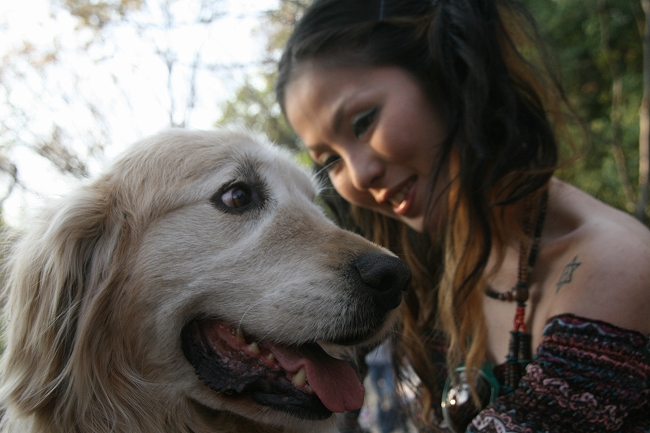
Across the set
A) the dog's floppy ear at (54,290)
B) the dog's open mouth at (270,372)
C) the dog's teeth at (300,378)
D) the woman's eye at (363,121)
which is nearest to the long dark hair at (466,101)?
the woman's eye at (363,121)

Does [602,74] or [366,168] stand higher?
[366,168]

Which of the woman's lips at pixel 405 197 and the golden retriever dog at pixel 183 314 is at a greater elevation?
the golden retriever dog at pixel 183 314

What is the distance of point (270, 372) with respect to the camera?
1.95 meters

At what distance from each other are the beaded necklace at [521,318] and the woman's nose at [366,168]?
2.78ft

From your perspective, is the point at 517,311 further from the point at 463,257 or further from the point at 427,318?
the point at 427,318

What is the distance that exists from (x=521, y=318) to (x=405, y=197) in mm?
897

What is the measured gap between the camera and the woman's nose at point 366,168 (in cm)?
281

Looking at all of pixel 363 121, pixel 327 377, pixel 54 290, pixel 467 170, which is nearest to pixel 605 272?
pixel 467 170

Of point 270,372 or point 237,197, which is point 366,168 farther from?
point 270,372

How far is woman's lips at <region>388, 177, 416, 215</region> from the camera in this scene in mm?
2881

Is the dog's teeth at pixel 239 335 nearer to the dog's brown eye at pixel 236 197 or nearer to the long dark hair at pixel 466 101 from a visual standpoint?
the dog's brown eye at pixel 236 197

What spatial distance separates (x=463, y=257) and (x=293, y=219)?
38.4 inches

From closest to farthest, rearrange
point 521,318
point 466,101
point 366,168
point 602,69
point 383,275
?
point 383,275
point 521,318
point 466,101
point 366,168
point 602,69

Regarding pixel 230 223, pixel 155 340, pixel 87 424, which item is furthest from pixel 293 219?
pixel 87 424
